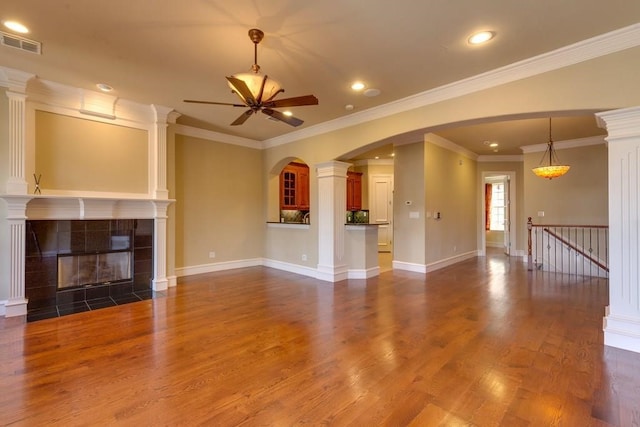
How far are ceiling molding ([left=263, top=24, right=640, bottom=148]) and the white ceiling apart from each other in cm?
10

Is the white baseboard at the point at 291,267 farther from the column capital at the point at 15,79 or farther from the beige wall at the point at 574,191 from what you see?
the beige wall at the point at 574,191

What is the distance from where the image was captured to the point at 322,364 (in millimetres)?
2529

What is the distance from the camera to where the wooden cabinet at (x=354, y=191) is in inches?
359

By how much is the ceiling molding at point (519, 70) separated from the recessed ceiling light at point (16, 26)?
12.8 feet

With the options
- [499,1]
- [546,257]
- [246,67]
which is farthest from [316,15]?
[546,257]

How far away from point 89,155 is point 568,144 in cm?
930

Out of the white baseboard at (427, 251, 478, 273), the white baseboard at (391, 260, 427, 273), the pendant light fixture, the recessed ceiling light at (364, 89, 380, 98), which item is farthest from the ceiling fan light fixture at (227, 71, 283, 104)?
the pendant light fixture

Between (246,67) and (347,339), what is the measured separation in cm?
314

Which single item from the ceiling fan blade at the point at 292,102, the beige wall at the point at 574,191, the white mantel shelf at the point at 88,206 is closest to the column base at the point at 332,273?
the white mantel shelf at the point at 88,206

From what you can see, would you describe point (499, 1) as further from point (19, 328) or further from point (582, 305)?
point (19, 328)

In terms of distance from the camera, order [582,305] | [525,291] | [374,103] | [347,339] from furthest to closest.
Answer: [525,291] → [374,103] → [582,305] → [347,339]

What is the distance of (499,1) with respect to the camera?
2342 millimetres

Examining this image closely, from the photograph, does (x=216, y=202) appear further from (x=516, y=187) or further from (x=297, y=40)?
(x=516, y=187)

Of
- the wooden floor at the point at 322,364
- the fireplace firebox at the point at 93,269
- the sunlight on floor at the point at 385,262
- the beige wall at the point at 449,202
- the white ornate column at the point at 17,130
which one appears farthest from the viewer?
the sunlight on floor at the point at 385,262
